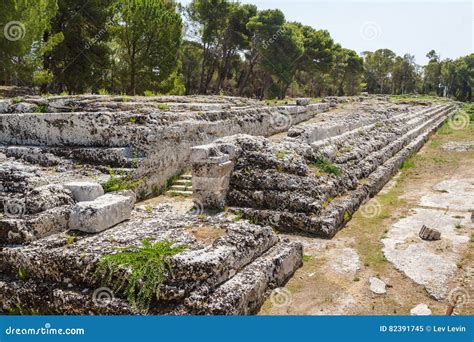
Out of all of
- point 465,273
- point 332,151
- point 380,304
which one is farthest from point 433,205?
point 380,304

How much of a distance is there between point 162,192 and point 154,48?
18245 mm

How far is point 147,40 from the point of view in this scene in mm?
24281

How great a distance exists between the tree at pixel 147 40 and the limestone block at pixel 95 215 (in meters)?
19.5

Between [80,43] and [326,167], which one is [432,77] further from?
[326,167]

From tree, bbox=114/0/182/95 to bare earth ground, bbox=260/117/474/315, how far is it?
18435 millimetres

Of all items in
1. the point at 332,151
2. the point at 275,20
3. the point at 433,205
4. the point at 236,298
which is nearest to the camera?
the point at 236,298

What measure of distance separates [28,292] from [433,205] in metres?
7.80

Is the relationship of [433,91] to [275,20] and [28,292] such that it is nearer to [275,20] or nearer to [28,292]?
[275,20]

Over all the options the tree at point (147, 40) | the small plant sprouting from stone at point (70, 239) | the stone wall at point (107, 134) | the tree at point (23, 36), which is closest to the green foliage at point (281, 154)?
the stone wall at point (107, 134)

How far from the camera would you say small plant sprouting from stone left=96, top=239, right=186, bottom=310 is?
417 centimetres

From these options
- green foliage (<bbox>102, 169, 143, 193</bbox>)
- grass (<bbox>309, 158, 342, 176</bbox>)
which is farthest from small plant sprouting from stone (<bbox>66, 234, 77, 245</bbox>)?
grass (<bbox>309, 158, 342, 176</bbox>)

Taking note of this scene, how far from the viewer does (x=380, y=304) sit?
194 inches

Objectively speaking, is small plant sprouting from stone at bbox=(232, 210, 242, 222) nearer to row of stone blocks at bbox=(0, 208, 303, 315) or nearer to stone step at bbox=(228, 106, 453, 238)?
stone step at bbox=(228, 106, 453, 238)

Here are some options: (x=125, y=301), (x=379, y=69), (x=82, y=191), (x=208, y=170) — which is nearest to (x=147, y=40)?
(x=208, y=170)
